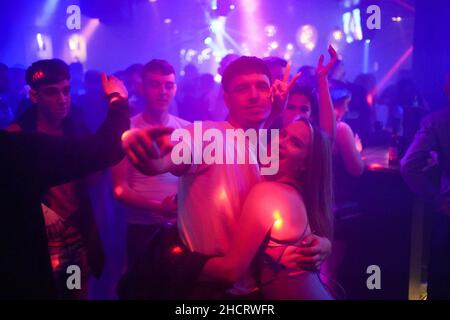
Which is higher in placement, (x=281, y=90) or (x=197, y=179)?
(x=281, y=90)

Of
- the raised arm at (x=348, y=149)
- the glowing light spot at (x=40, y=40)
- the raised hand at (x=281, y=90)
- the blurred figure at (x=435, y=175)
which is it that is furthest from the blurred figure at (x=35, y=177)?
the blurred figure at (x=435, y=175)

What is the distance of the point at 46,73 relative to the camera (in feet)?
5.59

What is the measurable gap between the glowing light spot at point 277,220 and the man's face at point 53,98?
3.12ft

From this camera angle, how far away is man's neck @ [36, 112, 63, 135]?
1.72 meters

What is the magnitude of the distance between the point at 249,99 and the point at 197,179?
1.20 feet

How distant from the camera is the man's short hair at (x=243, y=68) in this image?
1629 millimetres

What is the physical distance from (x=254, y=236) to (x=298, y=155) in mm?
352

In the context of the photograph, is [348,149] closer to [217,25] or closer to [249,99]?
[249,99]

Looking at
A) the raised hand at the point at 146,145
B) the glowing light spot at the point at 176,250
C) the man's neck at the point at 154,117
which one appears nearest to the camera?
the raised hand at the point at 146,145

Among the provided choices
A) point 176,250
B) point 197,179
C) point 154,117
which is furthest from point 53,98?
point 176,250

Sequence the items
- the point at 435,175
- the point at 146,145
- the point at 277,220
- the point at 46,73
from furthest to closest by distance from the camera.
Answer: the point at 435,175 < the point at 46,73 < the point at 277,220 < the point at 146,145

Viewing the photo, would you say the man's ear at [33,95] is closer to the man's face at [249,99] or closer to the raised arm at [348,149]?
the man's face at [249,99]

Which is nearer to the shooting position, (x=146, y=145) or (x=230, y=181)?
(x=146, y=145)

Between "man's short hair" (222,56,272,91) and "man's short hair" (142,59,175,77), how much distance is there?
0.25 m
